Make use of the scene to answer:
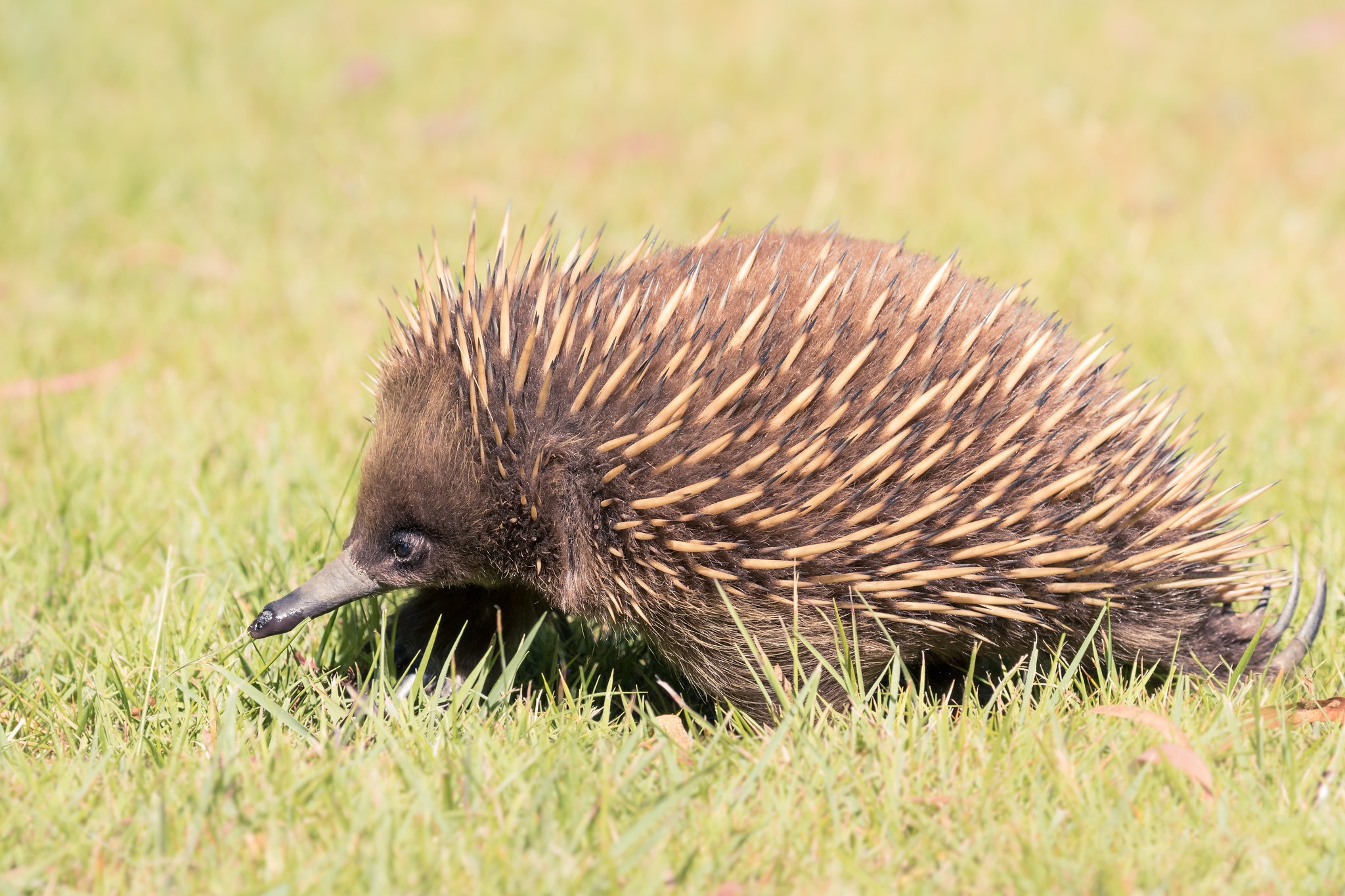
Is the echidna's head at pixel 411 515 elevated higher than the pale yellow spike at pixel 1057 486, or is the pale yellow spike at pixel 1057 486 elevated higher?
the pale yellow spike at pixel 1057 486

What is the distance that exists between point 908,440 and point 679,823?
78 centimetres

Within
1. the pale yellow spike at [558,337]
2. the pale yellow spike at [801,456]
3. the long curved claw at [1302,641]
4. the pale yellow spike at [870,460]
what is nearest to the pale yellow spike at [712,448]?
the pale yellow spike at [801,456]

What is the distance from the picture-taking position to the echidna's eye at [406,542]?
2.40 m

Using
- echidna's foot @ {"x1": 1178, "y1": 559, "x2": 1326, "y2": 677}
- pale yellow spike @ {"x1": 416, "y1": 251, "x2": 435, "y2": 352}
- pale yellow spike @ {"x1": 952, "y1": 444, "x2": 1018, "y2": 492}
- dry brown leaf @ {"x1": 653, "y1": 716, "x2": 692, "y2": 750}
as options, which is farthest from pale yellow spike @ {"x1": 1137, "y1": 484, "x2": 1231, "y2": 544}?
pale yellow spike @ {"x1": 416, "y1": 251, "x2": 435, "y2": 352}

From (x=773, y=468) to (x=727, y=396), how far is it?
0.15 meters

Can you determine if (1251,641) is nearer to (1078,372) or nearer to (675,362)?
(1078,372)

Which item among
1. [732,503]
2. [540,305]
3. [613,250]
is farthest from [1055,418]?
[613,250]

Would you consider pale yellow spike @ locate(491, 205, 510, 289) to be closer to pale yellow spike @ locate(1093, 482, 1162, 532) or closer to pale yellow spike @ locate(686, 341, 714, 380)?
pale yellow spike @ locate(686, 341, 714, 380)

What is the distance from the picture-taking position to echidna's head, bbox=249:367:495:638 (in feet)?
7.65

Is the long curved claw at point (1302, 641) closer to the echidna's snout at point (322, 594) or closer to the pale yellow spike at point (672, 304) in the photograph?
the pale yellow spike at point (672, 304)

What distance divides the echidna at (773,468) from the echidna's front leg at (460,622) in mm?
201

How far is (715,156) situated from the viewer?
5.94 m

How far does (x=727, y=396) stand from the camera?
2.20 m

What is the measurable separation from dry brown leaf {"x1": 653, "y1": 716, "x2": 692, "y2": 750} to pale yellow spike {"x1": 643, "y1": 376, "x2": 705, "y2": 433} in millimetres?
518
